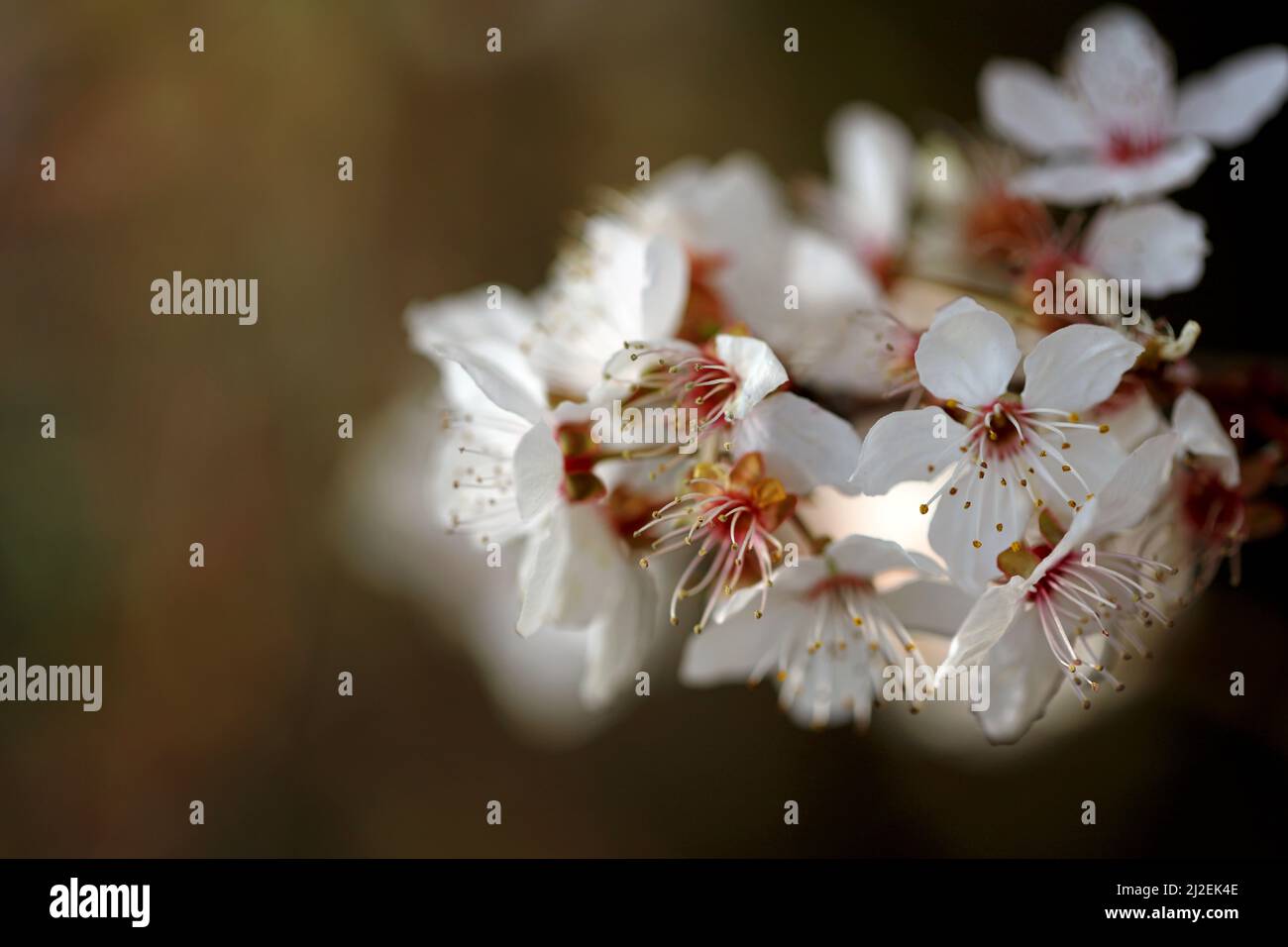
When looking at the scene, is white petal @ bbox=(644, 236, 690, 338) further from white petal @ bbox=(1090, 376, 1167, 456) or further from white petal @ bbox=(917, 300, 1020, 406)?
white petal @ bbox=(1090, 376, 1167, 456)

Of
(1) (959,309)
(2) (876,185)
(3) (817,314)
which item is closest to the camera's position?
(1) (959,309)

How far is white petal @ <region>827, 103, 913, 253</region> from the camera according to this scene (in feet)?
4.64

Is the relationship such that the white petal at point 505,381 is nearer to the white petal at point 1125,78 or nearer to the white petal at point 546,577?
the white petal at point 546,577

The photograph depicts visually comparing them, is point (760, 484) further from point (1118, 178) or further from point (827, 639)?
point (1118, 178)

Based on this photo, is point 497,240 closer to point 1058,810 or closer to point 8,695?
point 8,695

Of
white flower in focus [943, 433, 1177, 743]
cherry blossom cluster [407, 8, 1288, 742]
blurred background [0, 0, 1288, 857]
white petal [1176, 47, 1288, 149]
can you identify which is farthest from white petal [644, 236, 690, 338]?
blurred background [0, 0, 1288, 857]

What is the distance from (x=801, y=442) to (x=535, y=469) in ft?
0.70

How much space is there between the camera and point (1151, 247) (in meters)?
0.99

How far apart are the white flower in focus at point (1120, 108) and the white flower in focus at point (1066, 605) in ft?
1.32

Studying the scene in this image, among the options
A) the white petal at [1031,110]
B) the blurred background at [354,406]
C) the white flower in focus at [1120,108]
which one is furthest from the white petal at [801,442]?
the blurred background at [354,406]

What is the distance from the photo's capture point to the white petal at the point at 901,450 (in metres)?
0.81

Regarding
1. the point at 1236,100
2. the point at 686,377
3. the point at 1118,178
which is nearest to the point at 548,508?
the point at 686,377

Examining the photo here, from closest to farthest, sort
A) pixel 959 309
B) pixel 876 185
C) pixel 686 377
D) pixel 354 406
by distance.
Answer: pixel 959 309 → pixel 686 377 → pixel 876 185 → pixel 354 406
